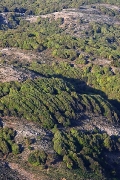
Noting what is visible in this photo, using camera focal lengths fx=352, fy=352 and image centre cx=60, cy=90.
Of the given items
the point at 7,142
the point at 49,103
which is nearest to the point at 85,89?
the point at 49,103

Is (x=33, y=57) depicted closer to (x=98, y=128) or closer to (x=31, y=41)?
(x=31, y=41)

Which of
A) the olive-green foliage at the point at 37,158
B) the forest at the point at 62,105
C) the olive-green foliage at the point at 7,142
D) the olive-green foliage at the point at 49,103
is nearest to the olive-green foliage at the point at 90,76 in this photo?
the forest at the point at 62,105

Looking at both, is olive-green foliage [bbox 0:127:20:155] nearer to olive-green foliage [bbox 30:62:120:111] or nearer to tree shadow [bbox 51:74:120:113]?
tree shadow [bbox 51:74:120:113]

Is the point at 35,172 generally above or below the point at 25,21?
above

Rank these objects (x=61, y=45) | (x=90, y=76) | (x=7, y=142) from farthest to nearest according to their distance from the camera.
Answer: (x=61, y=45)
(x=90, y=76)
(x=7, y=142)

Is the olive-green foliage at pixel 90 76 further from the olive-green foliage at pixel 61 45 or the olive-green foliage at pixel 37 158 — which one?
the olive-green foliage at pixel 37 158

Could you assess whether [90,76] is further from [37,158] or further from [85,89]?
[37,158]

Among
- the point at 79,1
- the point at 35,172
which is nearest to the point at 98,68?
the point at 35,172
